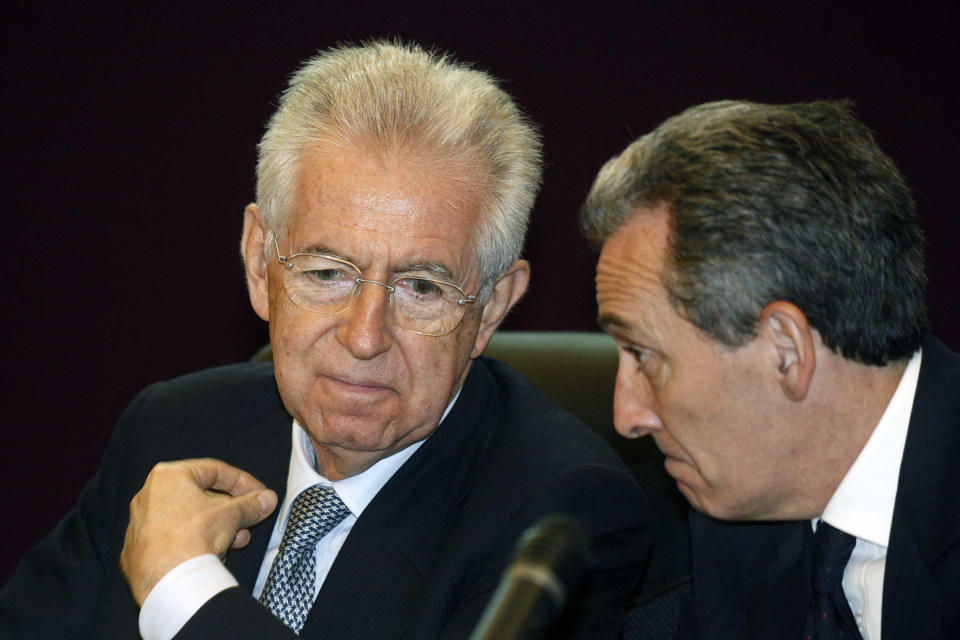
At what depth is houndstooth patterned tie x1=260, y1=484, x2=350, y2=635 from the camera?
219 centimetres

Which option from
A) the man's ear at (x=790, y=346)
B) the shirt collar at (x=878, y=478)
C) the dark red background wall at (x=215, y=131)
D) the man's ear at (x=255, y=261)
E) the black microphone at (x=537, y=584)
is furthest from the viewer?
the dark red background wall at (x=215, y=131)

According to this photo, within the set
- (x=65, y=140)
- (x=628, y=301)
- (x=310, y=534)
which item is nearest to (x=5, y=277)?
(x=65, y=140)

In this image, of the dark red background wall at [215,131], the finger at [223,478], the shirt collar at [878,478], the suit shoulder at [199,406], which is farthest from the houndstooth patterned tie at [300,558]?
the dark red background wall at [215,131]

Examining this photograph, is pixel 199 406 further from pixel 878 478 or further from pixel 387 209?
pixel 878 478

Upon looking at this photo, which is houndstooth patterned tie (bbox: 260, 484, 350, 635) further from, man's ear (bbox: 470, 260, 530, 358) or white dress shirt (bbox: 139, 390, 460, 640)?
man's ear (bbox: 470, 260, 530, 358)

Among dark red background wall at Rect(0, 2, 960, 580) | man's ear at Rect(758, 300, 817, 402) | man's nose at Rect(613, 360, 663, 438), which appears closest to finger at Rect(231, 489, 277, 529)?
man's nose at Rect(613, 360, 663, 438)

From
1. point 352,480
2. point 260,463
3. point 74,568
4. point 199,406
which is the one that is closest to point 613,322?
point 352,480

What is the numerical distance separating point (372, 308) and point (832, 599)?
948mm

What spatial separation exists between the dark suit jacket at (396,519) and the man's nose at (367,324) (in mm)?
294

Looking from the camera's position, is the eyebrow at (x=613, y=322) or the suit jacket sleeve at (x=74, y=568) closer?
the eyebrow at (x=613, y=322)

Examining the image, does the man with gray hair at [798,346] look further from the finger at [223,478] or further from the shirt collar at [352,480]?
the finger at [223,478]

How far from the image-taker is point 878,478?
1841 mm

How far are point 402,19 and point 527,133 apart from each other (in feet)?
4.69

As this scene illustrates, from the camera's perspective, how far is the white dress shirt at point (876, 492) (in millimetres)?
1838
